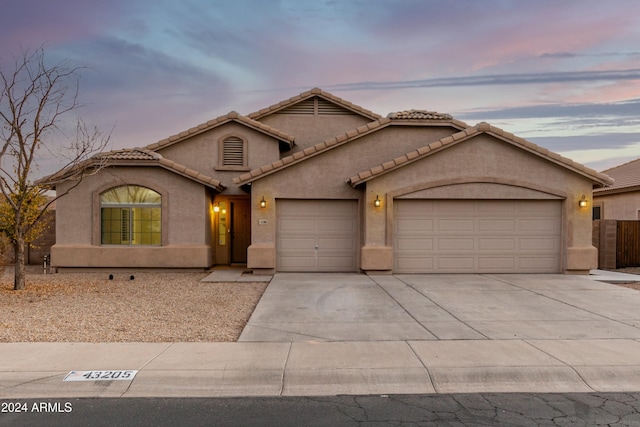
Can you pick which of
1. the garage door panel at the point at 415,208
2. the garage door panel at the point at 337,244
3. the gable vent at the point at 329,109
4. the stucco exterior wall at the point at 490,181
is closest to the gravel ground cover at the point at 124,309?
the garage door panel at the point at 337,244

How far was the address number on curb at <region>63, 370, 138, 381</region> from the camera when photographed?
5328 mm

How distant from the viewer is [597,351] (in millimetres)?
6414

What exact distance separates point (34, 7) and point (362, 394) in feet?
53.3

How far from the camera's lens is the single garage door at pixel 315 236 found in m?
14.6

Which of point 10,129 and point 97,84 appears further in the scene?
point 97,84

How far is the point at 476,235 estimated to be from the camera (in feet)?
46.6

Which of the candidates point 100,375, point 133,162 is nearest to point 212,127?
point 133,162

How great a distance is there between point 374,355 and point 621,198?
2081 cm

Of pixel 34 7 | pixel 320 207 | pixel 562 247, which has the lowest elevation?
pixel 562 247

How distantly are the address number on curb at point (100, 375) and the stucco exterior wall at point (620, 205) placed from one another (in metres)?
22.3

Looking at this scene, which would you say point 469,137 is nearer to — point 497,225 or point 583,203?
point 497,225

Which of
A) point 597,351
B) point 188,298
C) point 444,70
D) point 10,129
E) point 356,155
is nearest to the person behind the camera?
point 597,351

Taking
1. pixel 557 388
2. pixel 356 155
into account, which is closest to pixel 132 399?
pixel 557 388

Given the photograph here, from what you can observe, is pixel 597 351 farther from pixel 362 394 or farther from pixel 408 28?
pixel 408 28
